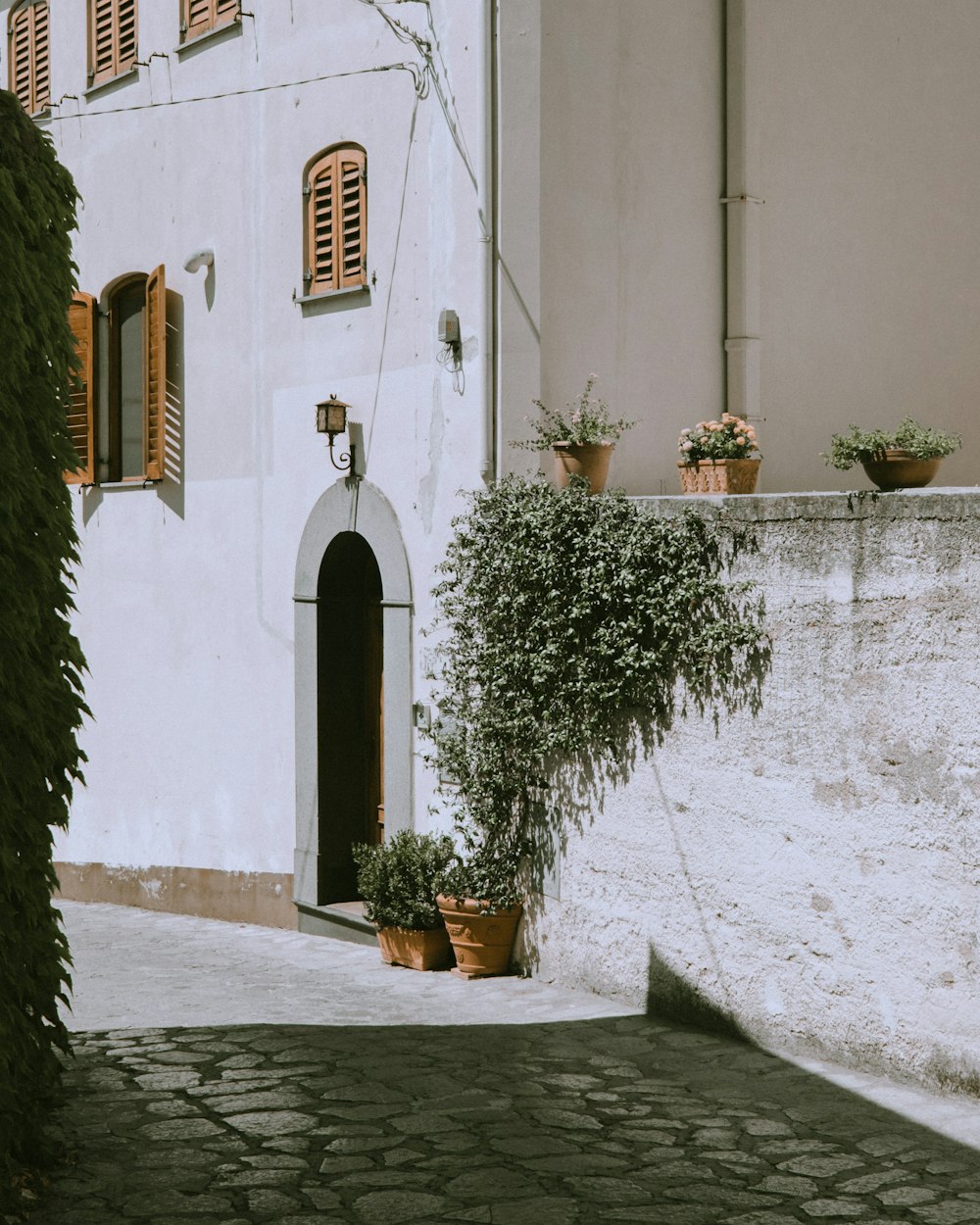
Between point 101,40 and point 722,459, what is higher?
point 101,40

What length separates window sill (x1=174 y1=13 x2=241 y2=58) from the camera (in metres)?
11.6

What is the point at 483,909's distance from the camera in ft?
30.3

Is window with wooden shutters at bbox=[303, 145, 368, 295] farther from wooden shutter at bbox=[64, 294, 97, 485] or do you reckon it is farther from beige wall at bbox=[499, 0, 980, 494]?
wooden shutter at bbox=[64, 294, 97, 485]

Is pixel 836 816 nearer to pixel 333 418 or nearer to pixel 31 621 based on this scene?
pixel 31 621

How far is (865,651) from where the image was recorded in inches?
283

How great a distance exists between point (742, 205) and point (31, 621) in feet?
21.7

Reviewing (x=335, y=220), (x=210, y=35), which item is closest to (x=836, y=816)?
(x=335, y=220)

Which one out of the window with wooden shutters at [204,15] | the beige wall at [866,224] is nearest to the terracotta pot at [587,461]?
the beige wall at [866,224]

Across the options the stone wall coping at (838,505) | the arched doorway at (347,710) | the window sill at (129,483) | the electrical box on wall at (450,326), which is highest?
the electrical box on wall at (450,326)

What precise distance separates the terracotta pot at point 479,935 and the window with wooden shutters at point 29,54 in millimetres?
8537

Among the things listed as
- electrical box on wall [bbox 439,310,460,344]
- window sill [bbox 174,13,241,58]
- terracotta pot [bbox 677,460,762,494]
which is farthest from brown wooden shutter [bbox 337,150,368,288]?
terracotta pot [bbox 677,460,762,494]

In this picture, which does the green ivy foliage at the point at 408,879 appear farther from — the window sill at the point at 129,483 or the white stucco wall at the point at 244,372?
the window sill at the point at 129,483

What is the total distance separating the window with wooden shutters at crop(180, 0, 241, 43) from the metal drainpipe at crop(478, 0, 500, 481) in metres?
2.94

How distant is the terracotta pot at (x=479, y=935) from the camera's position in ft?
30.4
